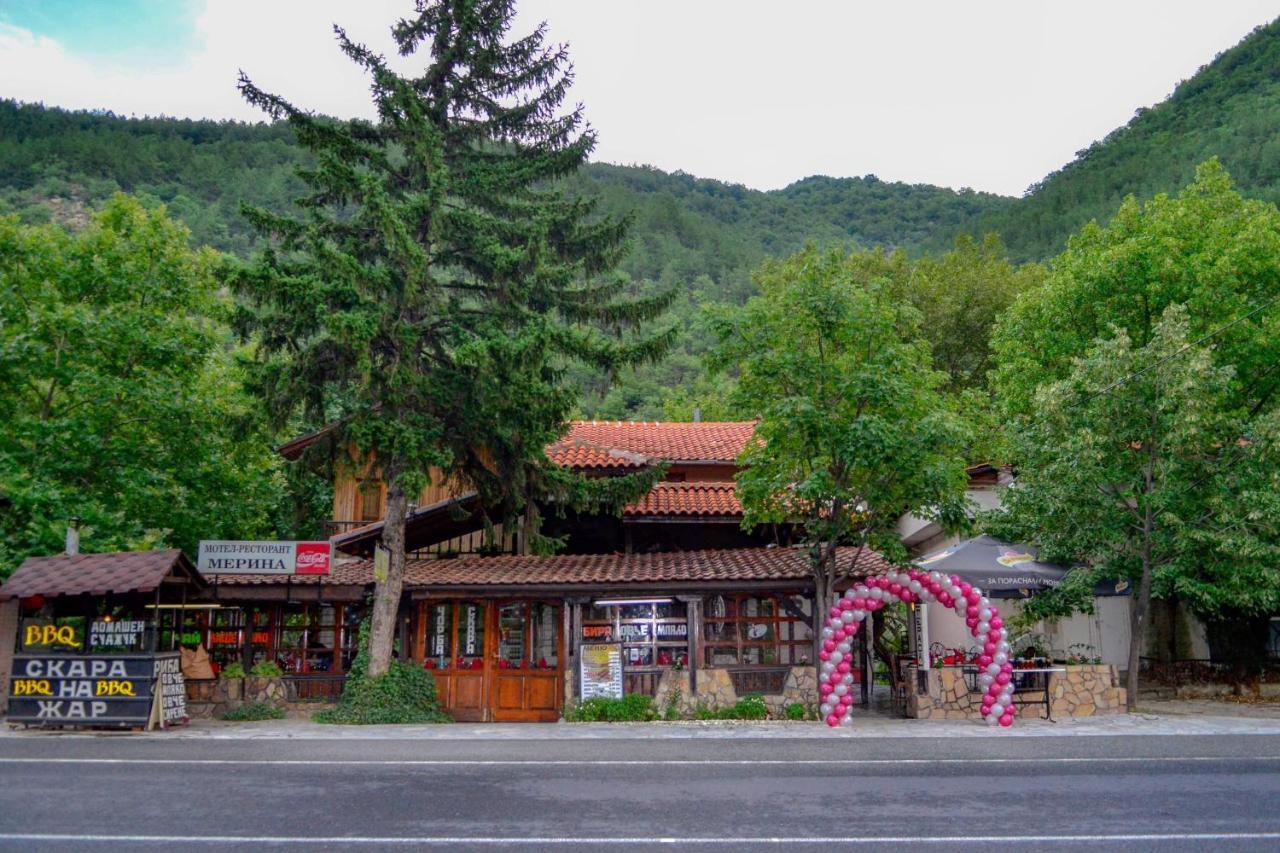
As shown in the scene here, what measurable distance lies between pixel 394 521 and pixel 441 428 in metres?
2.05

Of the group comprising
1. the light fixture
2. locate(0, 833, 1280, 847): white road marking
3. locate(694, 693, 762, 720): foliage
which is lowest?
locate(694, 693, 762, 720): foliage

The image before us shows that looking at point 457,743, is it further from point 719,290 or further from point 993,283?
point 719,290

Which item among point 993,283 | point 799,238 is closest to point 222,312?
point 993,283

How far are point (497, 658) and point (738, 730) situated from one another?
5.10 m

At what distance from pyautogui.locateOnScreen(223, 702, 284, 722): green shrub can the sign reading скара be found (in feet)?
8.67

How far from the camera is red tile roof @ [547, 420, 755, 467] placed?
878 inches

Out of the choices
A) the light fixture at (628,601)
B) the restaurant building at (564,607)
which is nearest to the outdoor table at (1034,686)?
the restaurant building at (564,607)

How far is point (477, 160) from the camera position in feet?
66.0

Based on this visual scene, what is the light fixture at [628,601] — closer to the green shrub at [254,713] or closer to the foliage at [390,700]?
the foliage at [390,700]

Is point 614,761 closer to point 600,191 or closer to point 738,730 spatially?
point 738,730

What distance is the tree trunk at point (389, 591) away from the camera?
18359 millimetres

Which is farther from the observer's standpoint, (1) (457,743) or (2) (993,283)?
(2) (993,283)

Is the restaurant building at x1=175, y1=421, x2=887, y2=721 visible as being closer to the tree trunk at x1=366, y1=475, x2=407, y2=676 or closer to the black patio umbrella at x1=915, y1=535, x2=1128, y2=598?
the tree trunk at x1=366, y1=475, x2=407, y2=676

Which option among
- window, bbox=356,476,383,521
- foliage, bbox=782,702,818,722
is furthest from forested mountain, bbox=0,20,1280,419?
foliage, bbox=782,702,818,722
